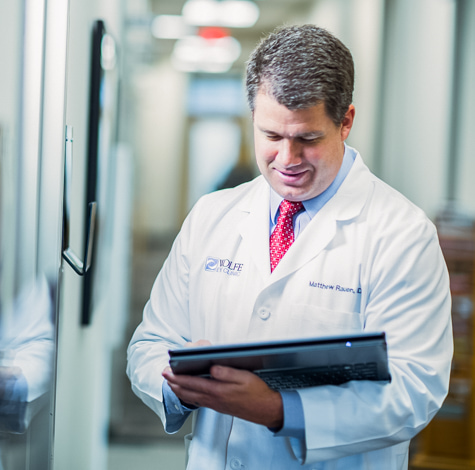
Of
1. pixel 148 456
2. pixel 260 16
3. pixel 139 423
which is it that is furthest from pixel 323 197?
pixel 260 16

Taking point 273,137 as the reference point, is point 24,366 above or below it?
below

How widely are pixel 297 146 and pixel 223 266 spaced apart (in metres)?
0.28

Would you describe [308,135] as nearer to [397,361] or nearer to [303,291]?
[303,291]

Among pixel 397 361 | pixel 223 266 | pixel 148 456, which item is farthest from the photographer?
pixel 148 456

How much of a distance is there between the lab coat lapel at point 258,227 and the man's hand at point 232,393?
0.28 meters

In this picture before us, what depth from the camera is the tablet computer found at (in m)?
0.81

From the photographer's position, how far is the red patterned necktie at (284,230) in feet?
3.76

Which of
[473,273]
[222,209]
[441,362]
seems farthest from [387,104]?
[441,362]

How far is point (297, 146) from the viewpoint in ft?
3.44

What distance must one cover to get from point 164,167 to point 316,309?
2.60m

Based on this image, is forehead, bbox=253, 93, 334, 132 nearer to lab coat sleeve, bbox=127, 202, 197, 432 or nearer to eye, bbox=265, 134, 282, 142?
eye, bbox=265, 134, 282, 142

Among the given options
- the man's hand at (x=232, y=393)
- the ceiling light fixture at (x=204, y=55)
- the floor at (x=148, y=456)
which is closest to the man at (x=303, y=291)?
the man's hand at (x=232, y=393)

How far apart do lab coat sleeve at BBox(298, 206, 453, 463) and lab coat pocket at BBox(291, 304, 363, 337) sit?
32mm

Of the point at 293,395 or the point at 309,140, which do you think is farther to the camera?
the point at 309,140
